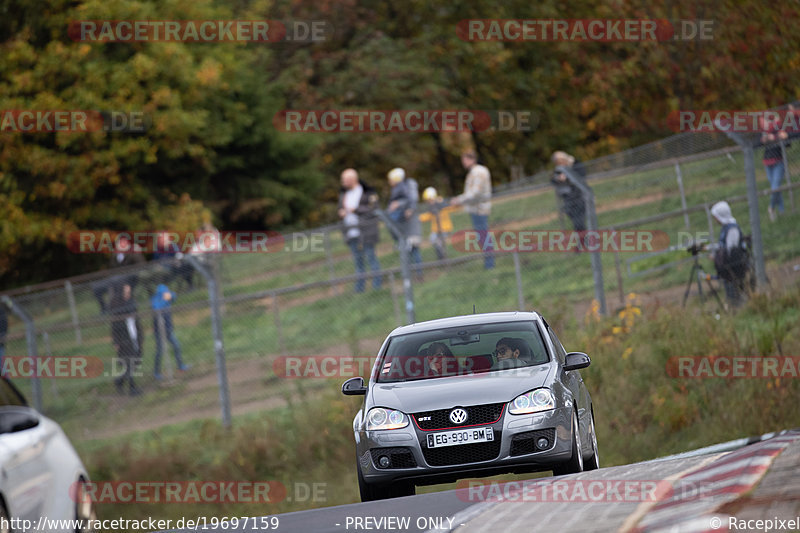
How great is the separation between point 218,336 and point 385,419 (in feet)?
30.8

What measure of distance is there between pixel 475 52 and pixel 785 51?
1162 inches

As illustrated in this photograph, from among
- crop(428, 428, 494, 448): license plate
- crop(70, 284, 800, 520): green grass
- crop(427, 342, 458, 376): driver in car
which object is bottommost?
crop(70, 284, 800, 520): green grass

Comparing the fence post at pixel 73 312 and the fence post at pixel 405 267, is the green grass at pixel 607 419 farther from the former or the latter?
the fence post at pixel 73 312

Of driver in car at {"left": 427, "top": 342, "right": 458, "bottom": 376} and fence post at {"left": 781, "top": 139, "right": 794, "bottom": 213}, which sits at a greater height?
fence post at {"left": 781, "top": 139, "right": 794, "bottom": 213}

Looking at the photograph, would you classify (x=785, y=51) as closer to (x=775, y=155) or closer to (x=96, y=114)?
(x=775, y=155)

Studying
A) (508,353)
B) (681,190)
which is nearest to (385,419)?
(508,353)

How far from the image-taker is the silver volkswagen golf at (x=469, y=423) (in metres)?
9.89

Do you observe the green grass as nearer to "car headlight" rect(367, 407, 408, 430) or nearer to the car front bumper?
the car front bumper

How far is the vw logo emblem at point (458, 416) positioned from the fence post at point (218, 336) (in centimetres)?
946

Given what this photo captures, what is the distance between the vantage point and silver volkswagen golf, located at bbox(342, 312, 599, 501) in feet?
32.4

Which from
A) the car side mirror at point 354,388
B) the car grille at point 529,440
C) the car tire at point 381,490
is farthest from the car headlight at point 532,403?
the car side mirror at point 354,388

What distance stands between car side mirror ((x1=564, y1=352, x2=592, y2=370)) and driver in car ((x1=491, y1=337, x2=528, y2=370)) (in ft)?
1.10

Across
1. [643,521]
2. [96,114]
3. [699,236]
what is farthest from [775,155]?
[96,114]

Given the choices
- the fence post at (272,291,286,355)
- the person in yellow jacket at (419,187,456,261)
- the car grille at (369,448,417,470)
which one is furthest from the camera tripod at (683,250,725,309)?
the car grille at (369,448,417,470)
